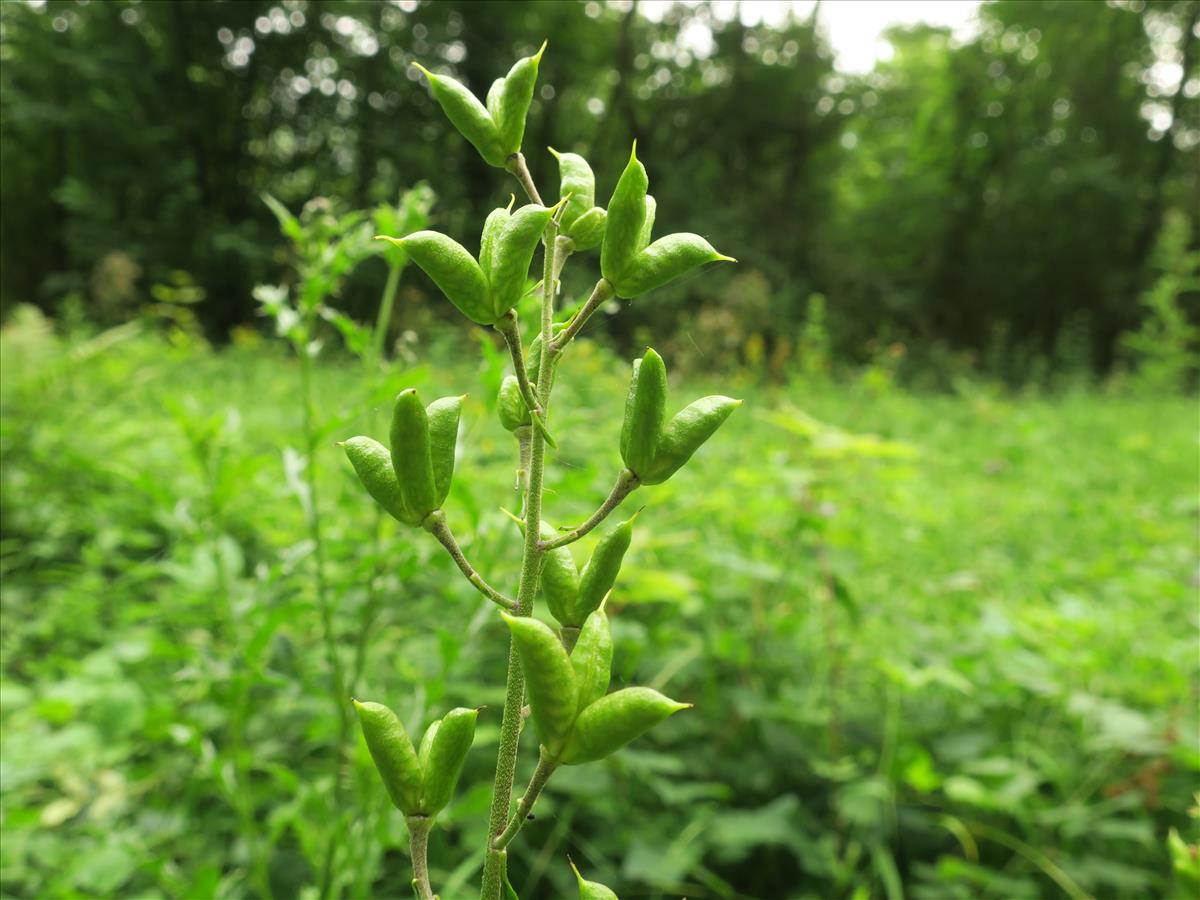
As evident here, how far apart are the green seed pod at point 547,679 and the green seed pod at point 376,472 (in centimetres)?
14

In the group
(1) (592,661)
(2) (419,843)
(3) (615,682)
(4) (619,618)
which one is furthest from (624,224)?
(4) (619,618)

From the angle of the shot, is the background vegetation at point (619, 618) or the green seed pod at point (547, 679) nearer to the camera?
the green seed pod at point (547, 679)

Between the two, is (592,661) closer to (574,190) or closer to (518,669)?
(518,669)

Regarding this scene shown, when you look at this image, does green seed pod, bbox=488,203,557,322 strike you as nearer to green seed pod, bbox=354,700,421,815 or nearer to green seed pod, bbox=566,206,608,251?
green seed pod, bbox=566,206,608,251

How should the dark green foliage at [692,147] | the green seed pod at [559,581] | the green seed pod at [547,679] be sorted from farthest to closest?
1. the dark green foliage at [692,147]
2. the green seed pod at [559,581]
3. the green seed pod at [547,679]

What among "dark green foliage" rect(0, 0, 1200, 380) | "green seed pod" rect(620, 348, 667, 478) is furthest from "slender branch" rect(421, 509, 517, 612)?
"dark green foliage" rect(0, 0, 1200, 380)

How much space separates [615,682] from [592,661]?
3.93 feet

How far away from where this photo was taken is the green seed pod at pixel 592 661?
1.56 ft

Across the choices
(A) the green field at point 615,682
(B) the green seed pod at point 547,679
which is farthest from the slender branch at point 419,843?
(A) the green field at point 615,682

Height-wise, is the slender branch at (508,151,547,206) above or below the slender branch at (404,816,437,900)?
above

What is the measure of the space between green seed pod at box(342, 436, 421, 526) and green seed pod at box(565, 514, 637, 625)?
0.39 ft

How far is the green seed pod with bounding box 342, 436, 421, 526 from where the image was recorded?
1.74ft

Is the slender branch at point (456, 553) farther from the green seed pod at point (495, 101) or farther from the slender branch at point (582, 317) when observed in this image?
the green seed pod at point (495, 101)

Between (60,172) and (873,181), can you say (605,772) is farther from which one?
(873,181)
